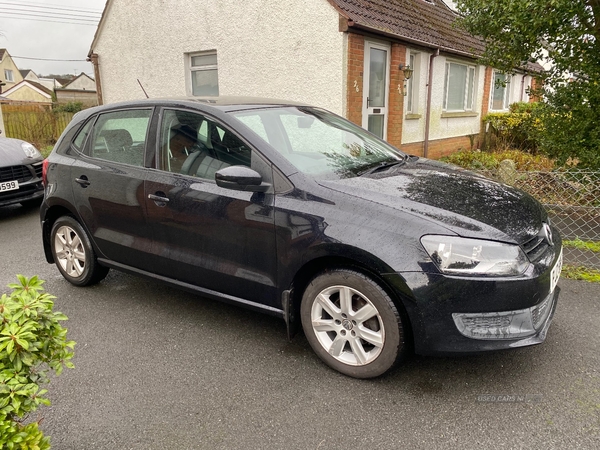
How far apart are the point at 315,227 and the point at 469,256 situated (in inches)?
34.3

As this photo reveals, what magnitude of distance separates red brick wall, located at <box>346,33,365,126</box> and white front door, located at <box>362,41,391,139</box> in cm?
31

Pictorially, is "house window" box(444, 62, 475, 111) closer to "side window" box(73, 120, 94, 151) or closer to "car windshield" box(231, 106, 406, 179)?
"car windshield" box(231, 106, 406, 179)

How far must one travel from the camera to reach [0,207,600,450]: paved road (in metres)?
2.41

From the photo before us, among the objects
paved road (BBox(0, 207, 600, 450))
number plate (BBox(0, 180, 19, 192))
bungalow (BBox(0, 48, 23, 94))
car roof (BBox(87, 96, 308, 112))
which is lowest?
paved road (BBox(0, 207, 600, 450))

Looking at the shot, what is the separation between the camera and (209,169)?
3.34m

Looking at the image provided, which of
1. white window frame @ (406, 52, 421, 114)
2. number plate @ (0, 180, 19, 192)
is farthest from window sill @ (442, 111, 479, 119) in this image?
number plate @ (0, 180, 19, 192)

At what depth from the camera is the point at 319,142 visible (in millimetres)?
3594

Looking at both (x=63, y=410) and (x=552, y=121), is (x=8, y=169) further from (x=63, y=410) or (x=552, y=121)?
(x=552, y=121)

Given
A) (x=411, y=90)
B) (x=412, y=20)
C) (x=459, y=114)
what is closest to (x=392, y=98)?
(x=411, y=90)

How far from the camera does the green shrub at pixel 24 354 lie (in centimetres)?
172

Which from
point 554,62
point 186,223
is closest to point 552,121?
point 554,62

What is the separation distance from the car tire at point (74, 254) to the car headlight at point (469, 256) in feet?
9.82

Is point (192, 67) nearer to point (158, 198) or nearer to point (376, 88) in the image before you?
point (376, 88)

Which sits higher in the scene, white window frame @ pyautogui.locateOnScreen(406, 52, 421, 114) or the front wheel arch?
white window frame @ pyautogui.locateOnScreen(406, 52, 421, 114)
